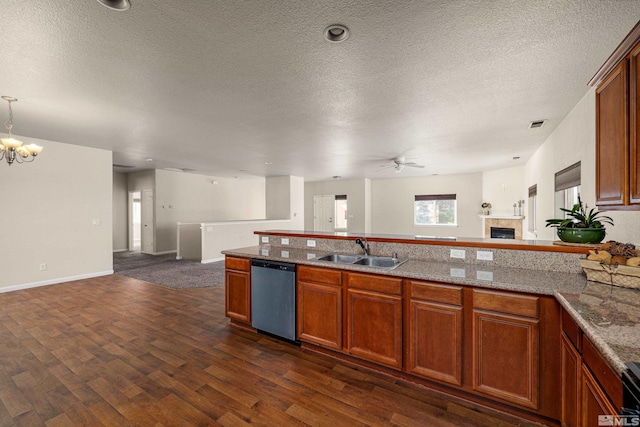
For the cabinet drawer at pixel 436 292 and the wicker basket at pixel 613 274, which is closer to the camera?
the wicker basket at pixel 613 274

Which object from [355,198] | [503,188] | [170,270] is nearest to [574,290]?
[170,270]

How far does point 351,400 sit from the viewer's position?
1.97 m

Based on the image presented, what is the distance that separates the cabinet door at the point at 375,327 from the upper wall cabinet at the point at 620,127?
1468 millimetres

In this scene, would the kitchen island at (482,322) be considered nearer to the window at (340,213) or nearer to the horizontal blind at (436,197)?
the horizontal blind at (436,197)

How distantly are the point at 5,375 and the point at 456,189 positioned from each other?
10.1 meters

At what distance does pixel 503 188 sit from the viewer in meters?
8.08

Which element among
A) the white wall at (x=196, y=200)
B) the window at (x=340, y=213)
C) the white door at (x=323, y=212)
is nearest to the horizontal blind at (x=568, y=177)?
the window at (x=340, y=213)

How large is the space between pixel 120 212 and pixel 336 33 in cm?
962

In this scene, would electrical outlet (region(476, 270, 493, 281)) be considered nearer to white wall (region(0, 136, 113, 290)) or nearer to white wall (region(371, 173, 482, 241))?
white wall (region(0, 136, 113, 290))

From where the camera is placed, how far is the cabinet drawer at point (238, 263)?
3034 millimetres

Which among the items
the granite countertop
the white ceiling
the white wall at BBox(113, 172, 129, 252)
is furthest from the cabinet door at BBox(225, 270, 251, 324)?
the white wall at BBox(113, 172, 129, 252)

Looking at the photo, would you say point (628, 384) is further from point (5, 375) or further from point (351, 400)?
point (5, 375)

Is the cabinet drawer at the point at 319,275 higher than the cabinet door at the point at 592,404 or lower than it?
higher

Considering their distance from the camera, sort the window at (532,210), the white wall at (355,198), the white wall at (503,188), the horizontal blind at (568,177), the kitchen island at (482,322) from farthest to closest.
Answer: the white wall at (355,198)
the white wall at (503,188)
the window at (532,210)
the horizontal blind at (568,177)
the kitchen island at (482,322)
